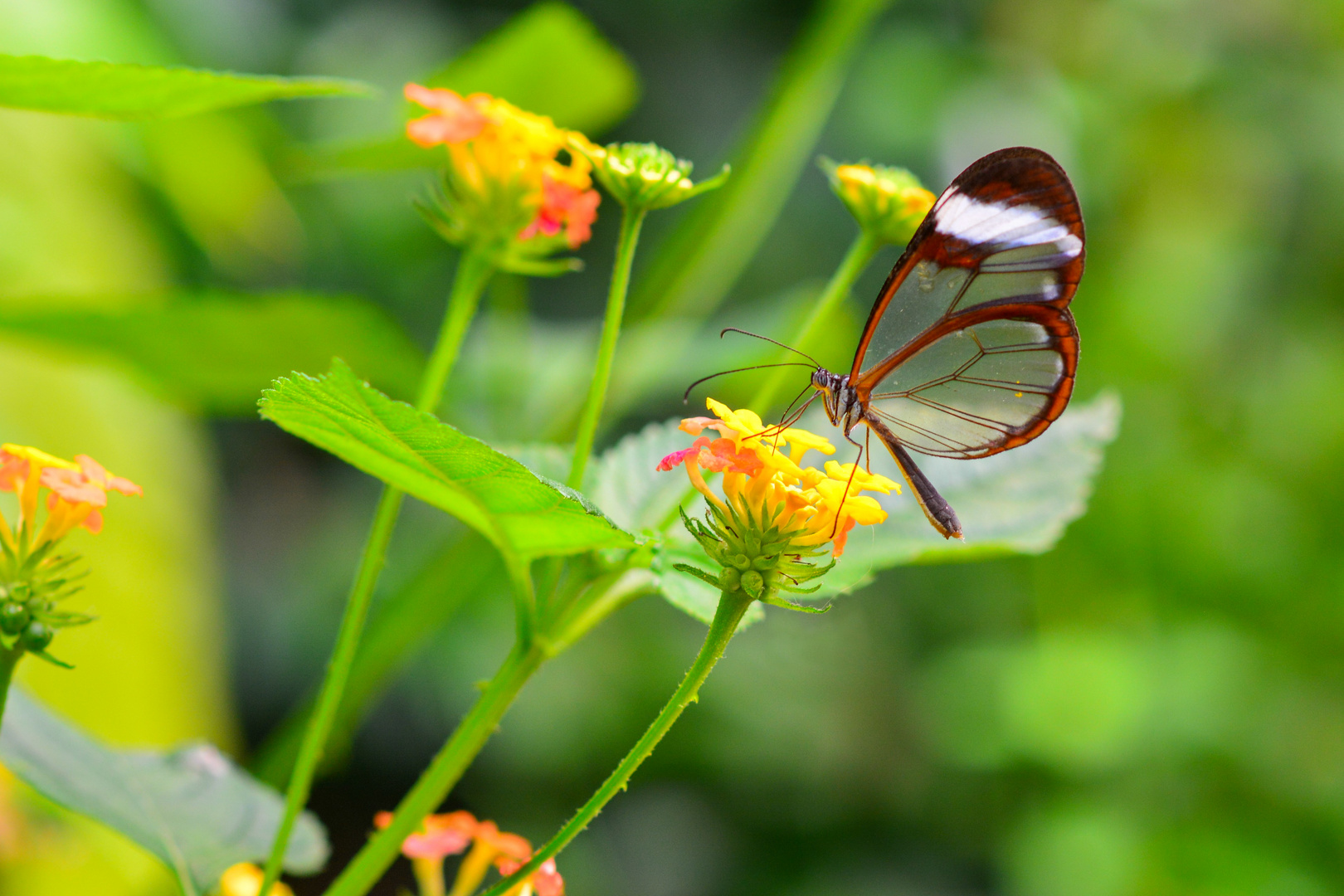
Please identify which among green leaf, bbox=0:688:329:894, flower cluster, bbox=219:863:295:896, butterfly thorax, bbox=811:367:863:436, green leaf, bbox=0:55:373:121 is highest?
green leaf, bbox=0:55:373:121

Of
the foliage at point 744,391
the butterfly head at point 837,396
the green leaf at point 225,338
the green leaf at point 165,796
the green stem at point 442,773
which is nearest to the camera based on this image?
the green stem at point 442,773

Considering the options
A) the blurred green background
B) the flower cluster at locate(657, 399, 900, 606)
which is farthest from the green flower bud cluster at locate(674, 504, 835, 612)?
the blurred green background

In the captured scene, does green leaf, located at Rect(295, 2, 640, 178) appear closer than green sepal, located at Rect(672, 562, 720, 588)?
No

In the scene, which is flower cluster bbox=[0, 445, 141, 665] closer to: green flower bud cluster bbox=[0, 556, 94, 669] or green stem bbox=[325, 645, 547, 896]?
green flower bud cluster bbox=[0, 556, 94, 669]

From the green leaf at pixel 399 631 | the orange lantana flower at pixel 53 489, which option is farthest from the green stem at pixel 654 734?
the green leaf at pixel 399 631

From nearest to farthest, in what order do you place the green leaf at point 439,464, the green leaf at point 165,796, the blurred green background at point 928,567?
the green leaf at point 439,464
the green leaf at point 165,796
the blurred green background at point 928,567

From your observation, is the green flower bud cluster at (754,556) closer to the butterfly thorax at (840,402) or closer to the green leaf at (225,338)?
the butterfly thorax at (840,402)

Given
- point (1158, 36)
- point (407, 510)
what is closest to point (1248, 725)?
point (1158, 36)

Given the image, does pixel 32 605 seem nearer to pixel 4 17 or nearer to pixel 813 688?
pixel 4 17

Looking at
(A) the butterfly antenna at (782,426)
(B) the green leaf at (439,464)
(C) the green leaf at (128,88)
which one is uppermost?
(C) the green leaf at (128,88)
